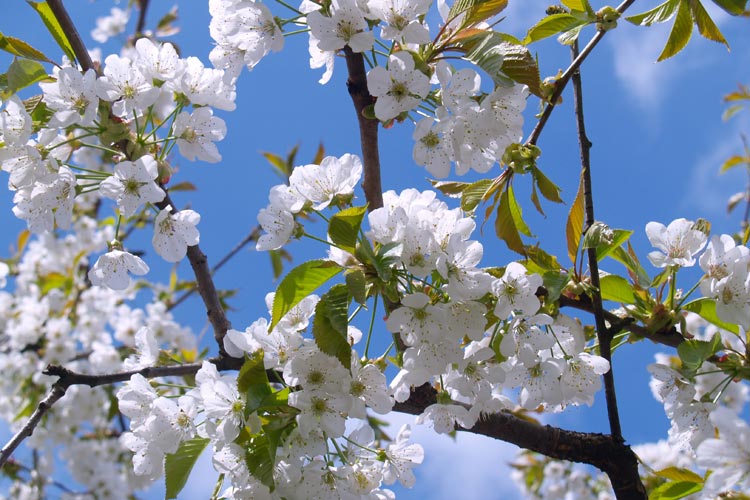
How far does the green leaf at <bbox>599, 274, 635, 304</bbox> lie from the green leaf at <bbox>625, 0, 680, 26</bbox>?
553 mm

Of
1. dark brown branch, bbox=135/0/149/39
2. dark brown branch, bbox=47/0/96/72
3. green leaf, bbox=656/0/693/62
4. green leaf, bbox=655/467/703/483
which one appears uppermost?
dark brown branch, bbox=135/0/149/39

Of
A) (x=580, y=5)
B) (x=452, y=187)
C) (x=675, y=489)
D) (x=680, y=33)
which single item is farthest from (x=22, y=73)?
(x=675, y=489)

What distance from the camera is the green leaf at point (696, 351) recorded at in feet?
4.45

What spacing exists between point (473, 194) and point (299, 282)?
0.52 m

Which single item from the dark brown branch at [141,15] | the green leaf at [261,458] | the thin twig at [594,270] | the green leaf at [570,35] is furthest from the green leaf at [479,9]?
the dark brown branch at [141,15]

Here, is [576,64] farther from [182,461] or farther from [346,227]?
[182,461]

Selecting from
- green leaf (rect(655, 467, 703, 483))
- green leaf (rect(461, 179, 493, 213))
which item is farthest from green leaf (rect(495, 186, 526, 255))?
green leaf (rect(655, 467, 703, 483))

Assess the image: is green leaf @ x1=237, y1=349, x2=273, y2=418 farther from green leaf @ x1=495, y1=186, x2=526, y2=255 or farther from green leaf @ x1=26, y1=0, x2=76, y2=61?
green leaf @ x1=26, y1=0, x2=76, y2=61

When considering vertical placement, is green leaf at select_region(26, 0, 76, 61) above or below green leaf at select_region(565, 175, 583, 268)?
above

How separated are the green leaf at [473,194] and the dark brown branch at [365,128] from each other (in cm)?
21

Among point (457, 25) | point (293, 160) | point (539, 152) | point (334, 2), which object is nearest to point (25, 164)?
point (334, 2)

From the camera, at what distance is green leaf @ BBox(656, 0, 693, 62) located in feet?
4.95

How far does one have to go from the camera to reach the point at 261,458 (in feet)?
4.00

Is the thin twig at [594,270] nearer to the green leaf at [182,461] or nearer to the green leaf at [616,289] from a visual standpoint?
the green leaf at [616,289]
